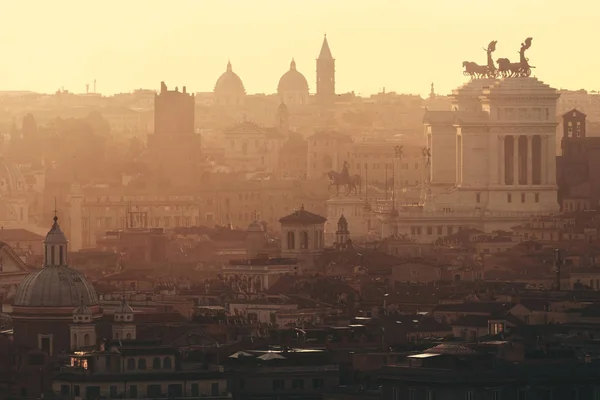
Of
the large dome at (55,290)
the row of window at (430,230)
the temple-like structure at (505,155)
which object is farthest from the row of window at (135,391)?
the temple-like structure at (505,155)

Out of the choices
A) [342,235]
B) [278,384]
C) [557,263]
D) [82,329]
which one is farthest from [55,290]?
[342,235]

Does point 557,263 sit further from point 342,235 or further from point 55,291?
point 55,291

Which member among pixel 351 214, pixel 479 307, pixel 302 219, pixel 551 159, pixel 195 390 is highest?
pixel 551 159

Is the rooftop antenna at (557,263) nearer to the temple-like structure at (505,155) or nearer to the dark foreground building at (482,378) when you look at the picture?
the temple-like structure at (505,155)

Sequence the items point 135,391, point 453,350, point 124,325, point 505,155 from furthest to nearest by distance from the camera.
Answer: point 505,155 → point 124,325 → point 135,391 → point 453,350

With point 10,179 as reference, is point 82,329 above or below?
below

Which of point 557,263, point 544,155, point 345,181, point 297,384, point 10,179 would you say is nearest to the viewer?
point 297,384
